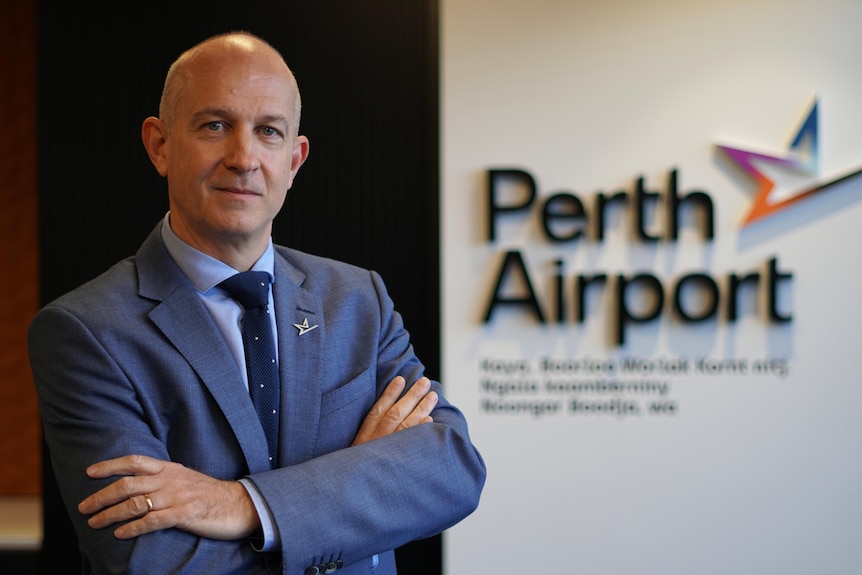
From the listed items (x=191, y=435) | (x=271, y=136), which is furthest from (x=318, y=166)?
(x=191, y=435)

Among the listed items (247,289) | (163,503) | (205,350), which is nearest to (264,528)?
(163,503)

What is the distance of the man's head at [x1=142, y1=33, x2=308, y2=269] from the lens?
1.68 m

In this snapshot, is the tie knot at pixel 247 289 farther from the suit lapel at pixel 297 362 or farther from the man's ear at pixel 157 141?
the man's ear at pixel 157 141

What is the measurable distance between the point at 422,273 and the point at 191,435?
2066 millimetres

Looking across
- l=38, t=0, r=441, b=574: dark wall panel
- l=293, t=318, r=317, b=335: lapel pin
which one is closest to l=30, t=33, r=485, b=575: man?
l=293, t=318, r=317, b=335: lapel pin

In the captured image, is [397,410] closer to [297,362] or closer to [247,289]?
[297,362]

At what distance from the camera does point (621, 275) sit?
11.7 feet

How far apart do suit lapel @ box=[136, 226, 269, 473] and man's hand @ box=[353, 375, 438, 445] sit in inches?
9.6

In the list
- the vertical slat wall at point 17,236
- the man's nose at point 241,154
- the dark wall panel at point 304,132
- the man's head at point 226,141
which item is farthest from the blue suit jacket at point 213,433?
the vertical slat wall at point 17,236

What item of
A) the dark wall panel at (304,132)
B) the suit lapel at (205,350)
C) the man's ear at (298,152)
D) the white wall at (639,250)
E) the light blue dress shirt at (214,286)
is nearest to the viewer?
the suit lapel at (205,350)

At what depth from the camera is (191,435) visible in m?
1.60

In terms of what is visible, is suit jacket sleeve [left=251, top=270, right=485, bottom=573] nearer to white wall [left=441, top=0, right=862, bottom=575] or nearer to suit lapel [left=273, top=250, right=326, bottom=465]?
suit lapel [left=273, top=250, right=326, bottom=465]

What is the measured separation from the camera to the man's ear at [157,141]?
177cm

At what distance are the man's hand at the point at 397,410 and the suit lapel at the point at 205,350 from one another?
0.80 feet
